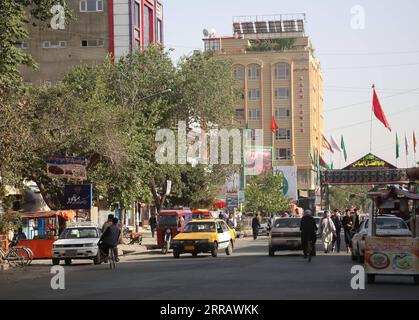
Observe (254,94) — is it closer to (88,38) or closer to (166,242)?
(88,38)

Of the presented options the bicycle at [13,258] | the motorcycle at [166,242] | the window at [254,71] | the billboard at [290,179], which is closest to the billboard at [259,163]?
the billboard at [290,179]

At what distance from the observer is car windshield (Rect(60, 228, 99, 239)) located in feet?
112

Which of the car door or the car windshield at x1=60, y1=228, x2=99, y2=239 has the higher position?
the car windshield at x1=60, y1=228, x2=99, y2=239

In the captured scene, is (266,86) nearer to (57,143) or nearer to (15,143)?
(57,143)

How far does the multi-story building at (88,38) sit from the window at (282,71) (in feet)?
152

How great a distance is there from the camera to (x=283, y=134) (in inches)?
5256

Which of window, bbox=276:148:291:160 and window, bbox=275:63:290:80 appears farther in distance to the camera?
window, bbox=276:148:291:160

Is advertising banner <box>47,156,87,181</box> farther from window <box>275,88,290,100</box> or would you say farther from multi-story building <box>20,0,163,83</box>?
window <box>275,88,290,100</box>

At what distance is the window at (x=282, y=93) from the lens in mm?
132750

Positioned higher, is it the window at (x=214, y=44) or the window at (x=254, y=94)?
the window at (x=214, y=44)

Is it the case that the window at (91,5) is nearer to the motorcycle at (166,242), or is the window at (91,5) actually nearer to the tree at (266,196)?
the tree at (266,196)

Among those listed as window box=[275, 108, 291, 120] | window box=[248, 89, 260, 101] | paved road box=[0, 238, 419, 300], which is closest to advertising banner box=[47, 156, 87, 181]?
paved road box=[0, 238, 419, 300]
